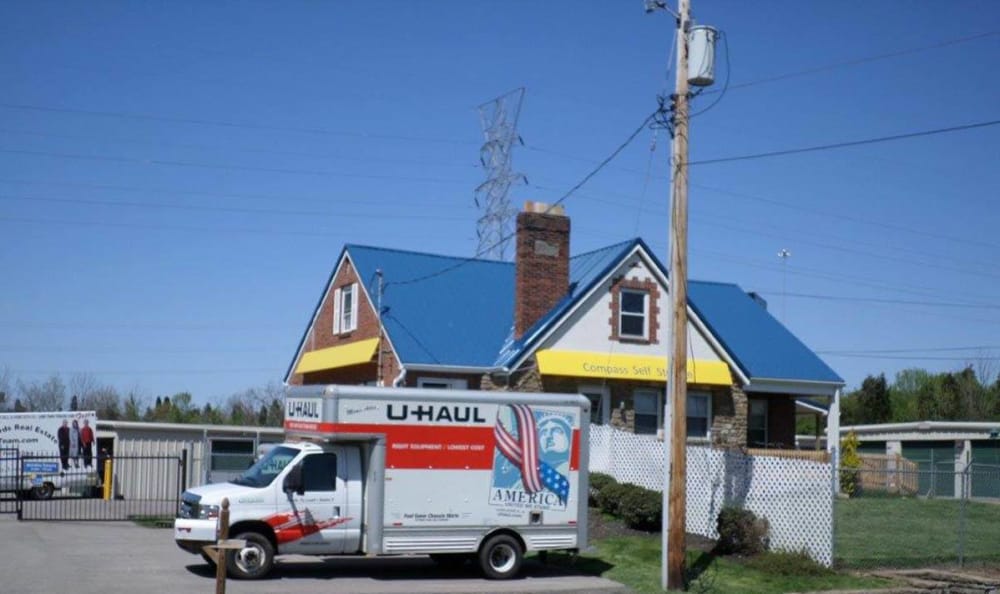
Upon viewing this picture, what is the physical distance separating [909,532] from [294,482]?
1474 cm

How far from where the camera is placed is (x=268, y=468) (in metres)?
18.8

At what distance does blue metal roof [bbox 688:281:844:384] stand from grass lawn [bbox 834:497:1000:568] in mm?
4245

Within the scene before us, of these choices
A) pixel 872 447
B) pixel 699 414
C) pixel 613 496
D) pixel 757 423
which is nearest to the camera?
pixel 613 496

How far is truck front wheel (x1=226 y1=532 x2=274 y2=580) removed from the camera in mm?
17844

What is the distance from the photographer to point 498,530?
19.3m

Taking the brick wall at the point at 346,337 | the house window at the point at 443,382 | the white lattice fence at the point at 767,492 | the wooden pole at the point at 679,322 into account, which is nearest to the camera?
the wooden pole at the point at 679,322

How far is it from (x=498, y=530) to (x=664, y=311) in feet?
47.8

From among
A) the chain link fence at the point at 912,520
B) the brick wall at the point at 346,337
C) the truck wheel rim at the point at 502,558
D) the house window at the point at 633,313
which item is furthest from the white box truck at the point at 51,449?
Result: the chain link fence at the point at 912,520

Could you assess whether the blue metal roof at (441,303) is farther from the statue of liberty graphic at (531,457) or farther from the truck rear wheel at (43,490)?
the truck rear wheel at (43,490)

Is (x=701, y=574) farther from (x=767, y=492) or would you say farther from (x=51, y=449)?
(x=51, y=449)

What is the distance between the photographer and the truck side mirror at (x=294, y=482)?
18.3 meters

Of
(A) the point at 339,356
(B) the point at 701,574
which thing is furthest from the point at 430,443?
(A) the point at 339,356

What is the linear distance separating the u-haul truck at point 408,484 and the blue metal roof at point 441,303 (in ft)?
35.1

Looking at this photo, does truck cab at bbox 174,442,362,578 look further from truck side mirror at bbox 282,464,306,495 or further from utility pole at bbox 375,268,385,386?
utility pole at bbox 375,268,385,386
